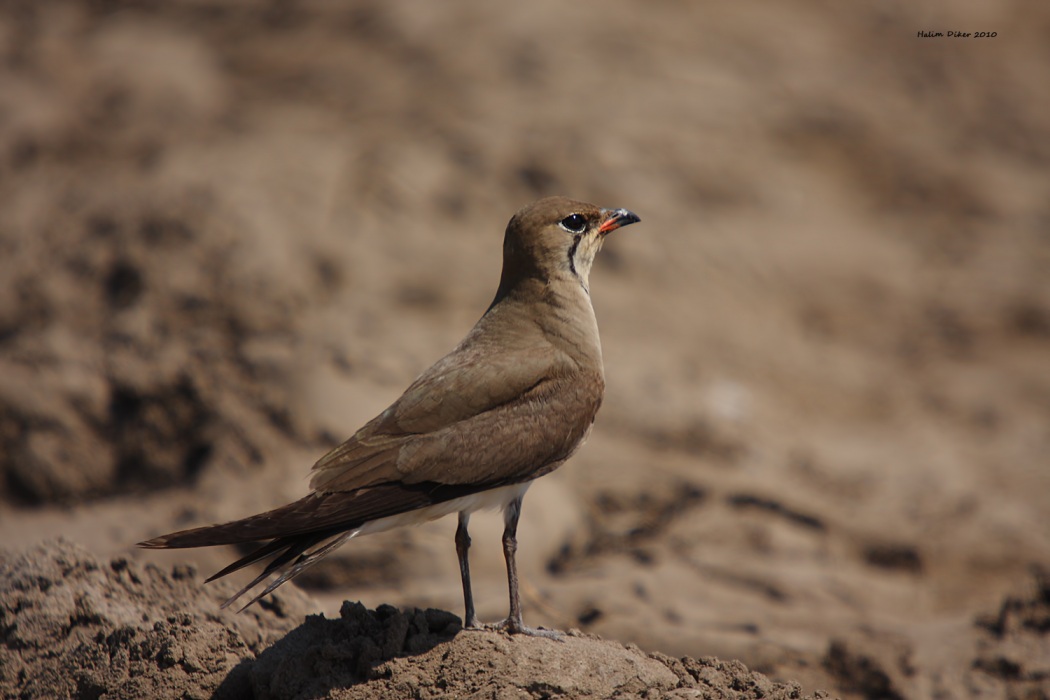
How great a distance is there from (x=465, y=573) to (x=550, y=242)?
1.67 metres

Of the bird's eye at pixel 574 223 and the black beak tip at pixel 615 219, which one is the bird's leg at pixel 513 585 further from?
the black beak tip at pixel 615 219

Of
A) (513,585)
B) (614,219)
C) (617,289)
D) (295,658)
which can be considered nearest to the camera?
(295,658)

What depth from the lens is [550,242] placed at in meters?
5.64

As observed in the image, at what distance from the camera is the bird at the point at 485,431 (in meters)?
4.47

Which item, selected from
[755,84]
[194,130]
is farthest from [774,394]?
[194,130]

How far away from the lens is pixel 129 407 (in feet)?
27.8

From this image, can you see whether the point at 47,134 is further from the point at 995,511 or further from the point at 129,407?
the point at 995,511

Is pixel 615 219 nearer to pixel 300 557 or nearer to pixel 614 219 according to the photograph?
pixel 614 219

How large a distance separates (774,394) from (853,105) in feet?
14.7

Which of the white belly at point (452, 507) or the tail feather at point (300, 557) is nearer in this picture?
the tail feather at point (300, 557)

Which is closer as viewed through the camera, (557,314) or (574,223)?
(557,314)

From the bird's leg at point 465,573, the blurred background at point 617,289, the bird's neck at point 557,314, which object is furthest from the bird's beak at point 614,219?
the blurred background at point 617,289

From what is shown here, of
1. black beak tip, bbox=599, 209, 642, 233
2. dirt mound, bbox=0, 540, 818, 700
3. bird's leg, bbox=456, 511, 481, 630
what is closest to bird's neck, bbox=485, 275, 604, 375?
black beak tip, bbox=599, 209, 642, 233

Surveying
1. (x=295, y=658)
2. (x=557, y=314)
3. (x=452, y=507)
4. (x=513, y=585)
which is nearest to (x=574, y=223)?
(x=557, y=314)
